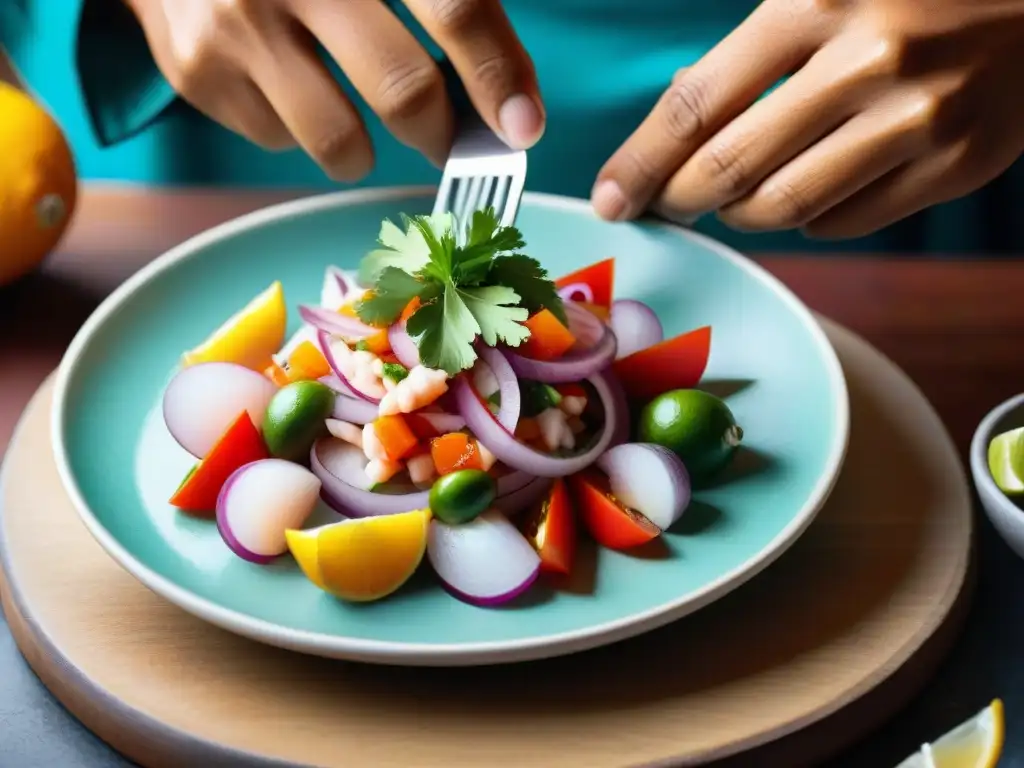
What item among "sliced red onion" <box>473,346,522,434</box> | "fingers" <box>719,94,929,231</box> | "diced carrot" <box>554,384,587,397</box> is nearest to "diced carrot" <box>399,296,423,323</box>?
"sliced red onion" <box>473,346,522,434</box>

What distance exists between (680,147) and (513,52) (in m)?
0.29

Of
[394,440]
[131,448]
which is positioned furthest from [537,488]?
[131,448]

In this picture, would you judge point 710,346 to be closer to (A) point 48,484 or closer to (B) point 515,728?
(B) point 515,728

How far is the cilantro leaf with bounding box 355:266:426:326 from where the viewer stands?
1.51 metres

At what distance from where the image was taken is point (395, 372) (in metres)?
1.46

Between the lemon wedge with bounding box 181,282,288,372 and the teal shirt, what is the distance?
67cm

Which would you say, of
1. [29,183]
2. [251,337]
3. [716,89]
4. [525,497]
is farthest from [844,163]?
[29,183]

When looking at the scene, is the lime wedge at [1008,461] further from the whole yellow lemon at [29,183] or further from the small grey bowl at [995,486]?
the whole yellow lemon at [29,183]

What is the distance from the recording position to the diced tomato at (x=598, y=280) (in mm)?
1770

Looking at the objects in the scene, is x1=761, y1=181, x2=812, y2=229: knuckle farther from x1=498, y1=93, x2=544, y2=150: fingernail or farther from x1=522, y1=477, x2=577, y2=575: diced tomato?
x1=522, y1=477, x2=577, y2=575: diced tomato

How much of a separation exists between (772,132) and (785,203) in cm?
11

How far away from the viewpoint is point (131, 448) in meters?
1.54

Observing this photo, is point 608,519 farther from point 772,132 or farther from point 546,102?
point 546,102

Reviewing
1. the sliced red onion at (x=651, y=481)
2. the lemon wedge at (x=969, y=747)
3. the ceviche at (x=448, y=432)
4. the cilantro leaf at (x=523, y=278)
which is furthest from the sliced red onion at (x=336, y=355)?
the lemon wedge at (x=969, y=747)
